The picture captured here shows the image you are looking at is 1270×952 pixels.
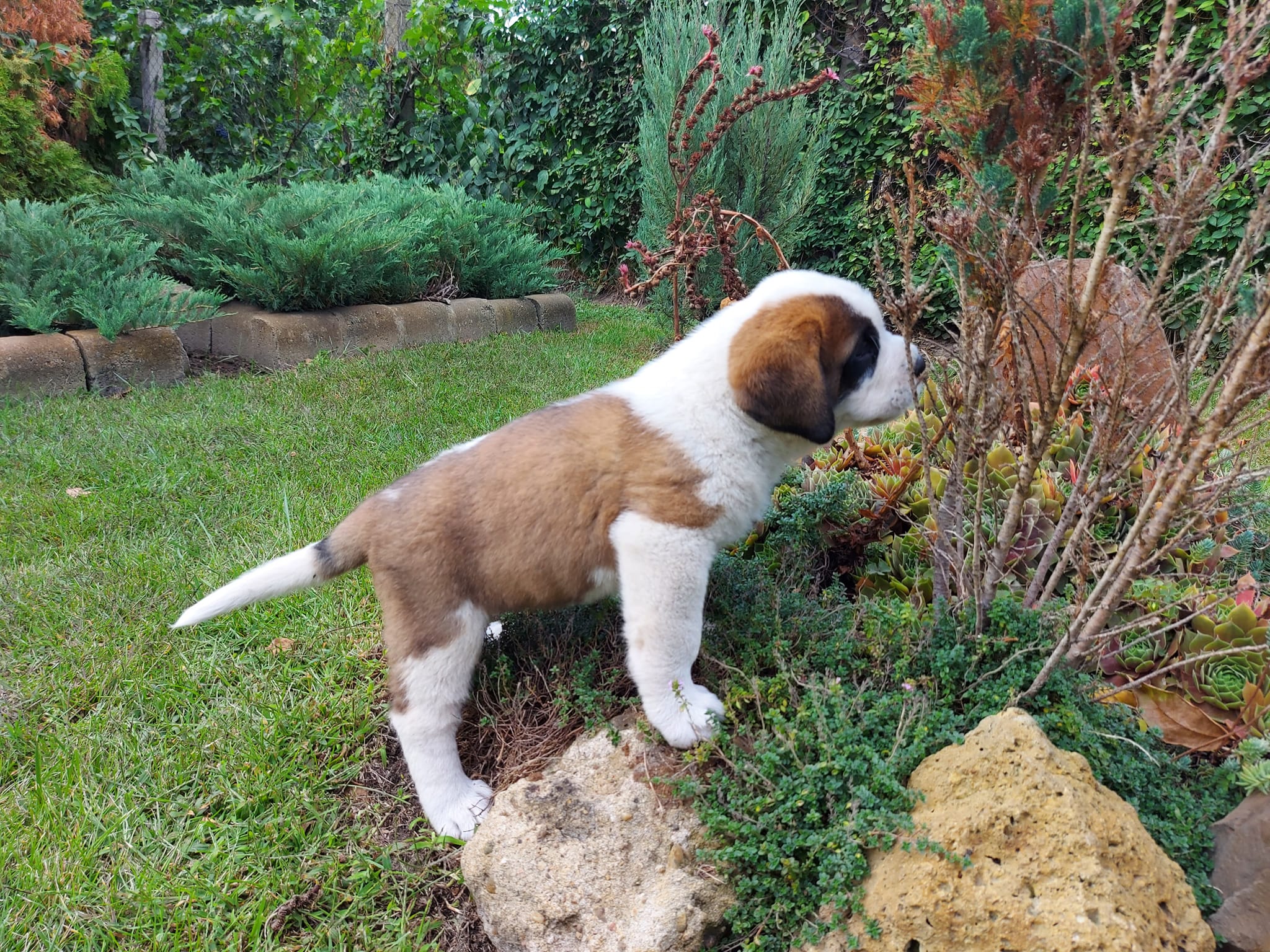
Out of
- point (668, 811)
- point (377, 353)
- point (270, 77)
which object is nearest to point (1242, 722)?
point (668, 811)

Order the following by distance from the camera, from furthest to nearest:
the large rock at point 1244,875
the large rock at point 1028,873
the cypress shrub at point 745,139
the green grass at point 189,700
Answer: the cypress shrub at point 745,139, the green grass at point 189,700, the large rock at point 1244,875, the large rock at point 1028,873

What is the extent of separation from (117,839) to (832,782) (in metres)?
2.25

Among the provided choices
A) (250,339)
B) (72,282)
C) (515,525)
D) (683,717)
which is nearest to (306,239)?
(250,339)

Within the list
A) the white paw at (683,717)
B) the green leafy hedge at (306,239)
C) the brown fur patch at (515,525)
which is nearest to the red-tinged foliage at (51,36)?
the green leafy hedge at (306,239)

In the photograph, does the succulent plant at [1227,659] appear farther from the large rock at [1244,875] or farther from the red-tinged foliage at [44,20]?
the red-tinged foliage at [44,20]

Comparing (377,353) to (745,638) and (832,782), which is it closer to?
(745,638)

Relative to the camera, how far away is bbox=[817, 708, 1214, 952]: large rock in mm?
1682

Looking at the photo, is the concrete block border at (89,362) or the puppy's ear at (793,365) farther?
the concrete block border at (89,362)

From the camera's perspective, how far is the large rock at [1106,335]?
220 centimetres

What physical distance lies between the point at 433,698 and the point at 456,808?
371 mm

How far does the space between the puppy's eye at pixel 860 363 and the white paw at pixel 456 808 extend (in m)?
1.80

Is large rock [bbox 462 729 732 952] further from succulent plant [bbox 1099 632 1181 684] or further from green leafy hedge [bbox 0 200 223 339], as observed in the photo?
green leafy hedge [bbox 0 200 223 339]

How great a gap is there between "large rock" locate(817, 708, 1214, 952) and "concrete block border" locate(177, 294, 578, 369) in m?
7.17

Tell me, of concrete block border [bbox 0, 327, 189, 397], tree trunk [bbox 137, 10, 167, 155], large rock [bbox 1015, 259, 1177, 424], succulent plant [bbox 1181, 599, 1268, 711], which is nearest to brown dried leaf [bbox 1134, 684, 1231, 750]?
succulent plant [bbox 1181, 599, 1268, 711]
